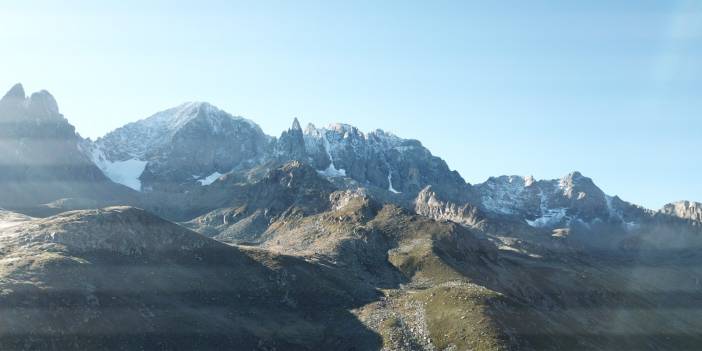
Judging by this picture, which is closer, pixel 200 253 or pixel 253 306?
pixel 253 306

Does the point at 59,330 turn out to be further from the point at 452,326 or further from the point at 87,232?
the point at 452,326

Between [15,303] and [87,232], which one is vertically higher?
[87,232]

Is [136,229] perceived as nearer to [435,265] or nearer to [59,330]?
[59,330]

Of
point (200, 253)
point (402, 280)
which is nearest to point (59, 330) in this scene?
point (200, 253)

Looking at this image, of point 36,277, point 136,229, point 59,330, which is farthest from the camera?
point 136,229

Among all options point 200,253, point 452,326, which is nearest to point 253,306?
point 200,253

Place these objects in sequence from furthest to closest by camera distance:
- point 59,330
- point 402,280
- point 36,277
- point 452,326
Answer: point 402,280 → point 452,326 → point 36,277 → point 59,330

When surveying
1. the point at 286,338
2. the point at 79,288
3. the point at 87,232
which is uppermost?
the point at 87,232

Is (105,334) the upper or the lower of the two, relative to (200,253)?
lower

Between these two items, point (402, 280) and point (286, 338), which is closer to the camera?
point (286, 338)
